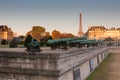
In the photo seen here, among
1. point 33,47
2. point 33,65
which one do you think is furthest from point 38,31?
point 33,65

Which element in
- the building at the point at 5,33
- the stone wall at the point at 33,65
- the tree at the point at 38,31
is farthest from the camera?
the building at the point at 5,33

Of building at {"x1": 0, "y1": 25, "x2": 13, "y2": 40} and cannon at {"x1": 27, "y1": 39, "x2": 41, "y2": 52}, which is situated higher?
building at {"x1": 0, "y1": 25, "x2": 13, "y2": 40}

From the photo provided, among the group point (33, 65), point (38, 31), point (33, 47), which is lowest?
point (33, 65)

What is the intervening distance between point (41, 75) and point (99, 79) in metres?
9.84

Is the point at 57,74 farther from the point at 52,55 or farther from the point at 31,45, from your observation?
the point at 31,45

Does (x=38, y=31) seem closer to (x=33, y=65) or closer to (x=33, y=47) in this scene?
(x=33, y=47)

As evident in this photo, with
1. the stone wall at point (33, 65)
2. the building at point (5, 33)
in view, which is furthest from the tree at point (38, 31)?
the stone wall at point (33, 65)

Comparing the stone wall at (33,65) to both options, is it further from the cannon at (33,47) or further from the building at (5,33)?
the building at (5,33)

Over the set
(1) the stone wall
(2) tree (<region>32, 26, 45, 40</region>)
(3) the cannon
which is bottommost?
(1) the stone wall

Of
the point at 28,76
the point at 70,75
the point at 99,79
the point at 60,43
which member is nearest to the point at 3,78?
the point at 28,76

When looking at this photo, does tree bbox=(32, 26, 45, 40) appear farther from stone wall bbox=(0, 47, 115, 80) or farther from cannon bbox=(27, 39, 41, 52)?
cannon bbox=(27, 39, 41, 52)

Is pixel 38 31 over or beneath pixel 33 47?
over

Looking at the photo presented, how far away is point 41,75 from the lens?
11.9 meters

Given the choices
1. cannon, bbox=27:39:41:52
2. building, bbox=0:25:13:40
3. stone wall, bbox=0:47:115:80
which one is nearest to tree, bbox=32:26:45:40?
building, bbox=0:25:13:40
